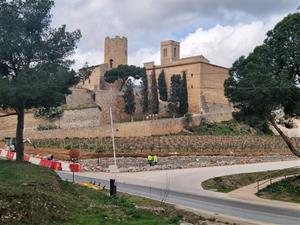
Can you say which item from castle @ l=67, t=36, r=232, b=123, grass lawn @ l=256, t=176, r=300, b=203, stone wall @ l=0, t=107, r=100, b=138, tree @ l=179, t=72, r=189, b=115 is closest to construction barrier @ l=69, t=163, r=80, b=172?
grass lawn @ l=256, t=176, r=300, b=203

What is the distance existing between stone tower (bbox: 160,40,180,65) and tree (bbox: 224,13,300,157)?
77071 millimetres

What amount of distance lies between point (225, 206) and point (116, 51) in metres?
76.4

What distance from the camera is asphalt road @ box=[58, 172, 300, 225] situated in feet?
58.0

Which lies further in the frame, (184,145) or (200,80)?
(200,80)

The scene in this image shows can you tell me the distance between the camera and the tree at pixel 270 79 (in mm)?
24266

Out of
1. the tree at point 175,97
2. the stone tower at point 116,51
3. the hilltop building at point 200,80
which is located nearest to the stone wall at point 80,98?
the tree at point 175,97

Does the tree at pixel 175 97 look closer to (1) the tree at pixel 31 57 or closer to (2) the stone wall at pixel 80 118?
(2) the stone wall at pixel 80 118

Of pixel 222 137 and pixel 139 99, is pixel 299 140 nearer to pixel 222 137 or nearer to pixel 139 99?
pixel 222 137

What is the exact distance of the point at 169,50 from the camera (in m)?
105

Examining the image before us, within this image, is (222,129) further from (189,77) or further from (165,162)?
(165,162)

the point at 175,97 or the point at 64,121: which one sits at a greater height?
the point at 175,97

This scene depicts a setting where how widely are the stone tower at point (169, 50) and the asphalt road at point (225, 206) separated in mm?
78510

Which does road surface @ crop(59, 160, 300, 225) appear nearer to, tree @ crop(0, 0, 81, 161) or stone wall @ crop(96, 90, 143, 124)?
tree @ crop(0, 0, 81, 161)

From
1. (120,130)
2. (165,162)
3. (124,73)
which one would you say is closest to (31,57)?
(165,162)
